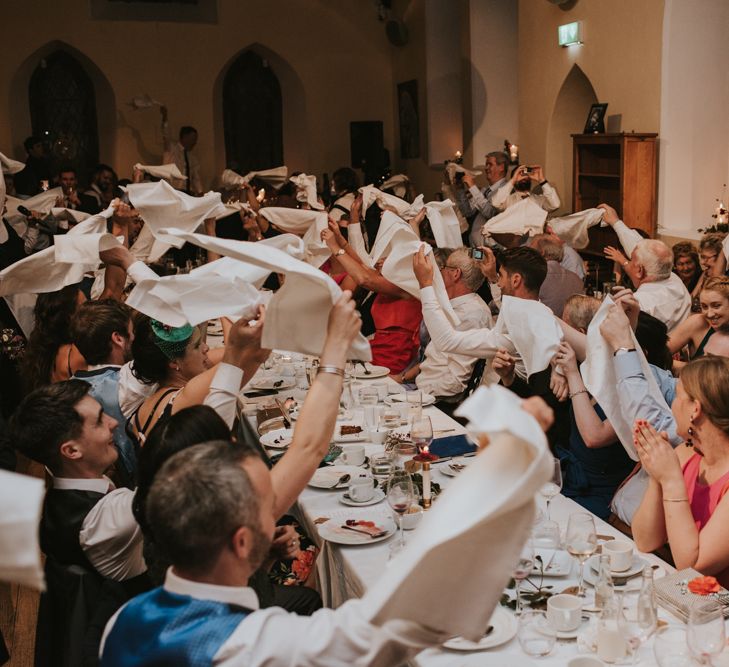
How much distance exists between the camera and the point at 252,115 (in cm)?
1405

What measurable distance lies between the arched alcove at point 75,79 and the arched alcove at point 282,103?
5.15 feet

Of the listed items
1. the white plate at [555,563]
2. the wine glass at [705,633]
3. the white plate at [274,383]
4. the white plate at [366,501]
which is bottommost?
the white plate at [274,383]

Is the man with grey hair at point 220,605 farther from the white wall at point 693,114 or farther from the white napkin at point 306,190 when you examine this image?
the white wall at point 693,114

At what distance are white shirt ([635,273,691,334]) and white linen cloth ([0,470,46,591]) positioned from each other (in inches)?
177

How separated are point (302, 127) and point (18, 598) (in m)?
10.8

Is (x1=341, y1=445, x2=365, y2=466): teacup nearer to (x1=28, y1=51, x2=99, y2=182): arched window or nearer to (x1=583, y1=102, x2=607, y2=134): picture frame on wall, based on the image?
(x1=583, y1=102, x2=607, y2=134): picture frame on wall

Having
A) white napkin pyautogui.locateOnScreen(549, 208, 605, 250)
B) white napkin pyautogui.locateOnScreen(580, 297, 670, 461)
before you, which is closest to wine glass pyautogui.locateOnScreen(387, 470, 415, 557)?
white napkin pyautogui.locateOnScreen(580, 297, 670, 461)

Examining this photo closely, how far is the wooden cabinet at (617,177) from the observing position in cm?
772

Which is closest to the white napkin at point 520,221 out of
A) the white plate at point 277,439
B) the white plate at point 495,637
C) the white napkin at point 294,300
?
the white plate at point 277,439

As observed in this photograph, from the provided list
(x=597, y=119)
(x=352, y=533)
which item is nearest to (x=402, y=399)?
(x=352, y=533)

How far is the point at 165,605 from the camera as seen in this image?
152 cm

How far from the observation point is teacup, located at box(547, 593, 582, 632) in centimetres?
205

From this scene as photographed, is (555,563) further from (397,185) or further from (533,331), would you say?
(397,185)

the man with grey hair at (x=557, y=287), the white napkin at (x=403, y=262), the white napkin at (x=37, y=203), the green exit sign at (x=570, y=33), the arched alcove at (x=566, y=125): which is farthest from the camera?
the arched alcove at (x=566, y=125)
